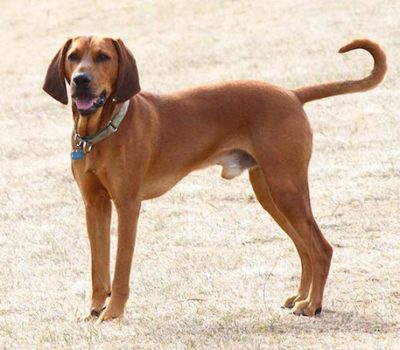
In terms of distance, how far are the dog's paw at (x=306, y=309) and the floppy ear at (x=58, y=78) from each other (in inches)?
76.9

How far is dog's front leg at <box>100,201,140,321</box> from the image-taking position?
24.9ft

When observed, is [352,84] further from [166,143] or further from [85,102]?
[85,102]

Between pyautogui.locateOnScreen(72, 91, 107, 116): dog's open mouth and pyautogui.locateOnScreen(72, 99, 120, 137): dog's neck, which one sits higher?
pyautogui.locateOnScreen(72, 91, 107, 116): dog's open mouth

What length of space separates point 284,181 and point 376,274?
4.30 ft

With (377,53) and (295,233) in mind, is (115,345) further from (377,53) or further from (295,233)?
(377,53)

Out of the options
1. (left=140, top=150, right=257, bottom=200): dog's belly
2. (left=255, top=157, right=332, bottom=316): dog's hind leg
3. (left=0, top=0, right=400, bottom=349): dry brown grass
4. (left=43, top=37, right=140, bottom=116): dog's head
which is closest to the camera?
(left=0, top=0, right=400, bottom=349): dry brown grass

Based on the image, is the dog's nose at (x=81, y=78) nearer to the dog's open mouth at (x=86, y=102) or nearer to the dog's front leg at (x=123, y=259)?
the dog's open mouth at (x=86, y=102)

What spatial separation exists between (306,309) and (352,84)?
1.55m

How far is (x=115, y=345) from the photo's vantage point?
270 inches

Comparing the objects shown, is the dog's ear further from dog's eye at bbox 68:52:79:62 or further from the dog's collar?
dog's eye at bbox 68:52:79:62

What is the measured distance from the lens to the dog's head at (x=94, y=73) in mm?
7445

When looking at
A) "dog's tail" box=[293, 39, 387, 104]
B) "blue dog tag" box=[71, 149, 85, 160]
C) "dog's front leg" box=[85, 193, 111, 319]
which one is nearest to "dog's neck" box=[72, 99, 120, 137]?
"blue dog tag" box=[71, 149, 85, 160]

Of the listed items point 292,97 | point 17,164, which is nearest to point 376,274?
point 292,97

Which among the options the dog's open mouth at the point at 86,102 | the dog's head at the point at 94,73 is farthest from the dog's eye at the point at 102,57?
the dog's open mouth at the point at 86,102
